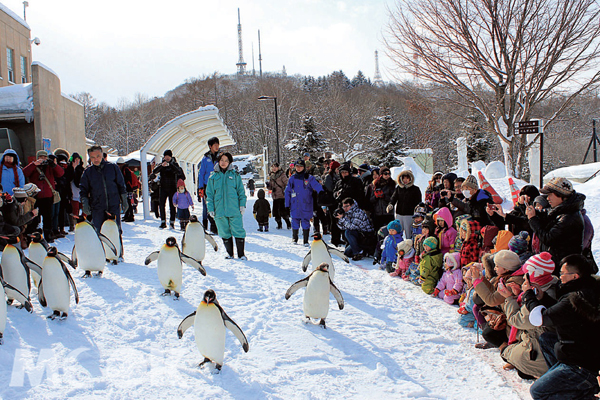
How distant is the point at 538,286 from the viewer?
3146 millimetres

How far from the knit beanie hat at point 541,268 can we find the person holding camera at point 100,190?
17.7 ft

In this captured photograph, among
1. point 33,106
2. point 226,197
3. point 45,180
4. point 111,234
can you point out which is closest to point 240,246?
point 226,197

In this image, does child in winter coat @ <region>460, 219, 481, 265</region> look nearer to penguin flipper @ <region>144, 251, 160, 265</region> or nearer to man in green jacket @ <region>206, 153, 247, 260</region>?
man in green jacket @ <region>206, 153, 247, 260</region>

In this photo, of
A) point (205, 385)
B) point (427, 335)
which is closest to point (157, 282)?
point (205, 385)

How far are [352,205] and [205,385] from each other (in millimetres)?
4902

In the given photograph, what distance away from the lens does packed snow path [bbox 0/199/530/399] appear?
2990 mm

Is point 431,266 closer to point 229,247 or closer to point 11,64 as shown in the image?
point 229,247

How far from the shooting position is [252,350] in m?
3.58

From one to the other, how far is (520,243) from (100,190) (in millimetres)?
5497

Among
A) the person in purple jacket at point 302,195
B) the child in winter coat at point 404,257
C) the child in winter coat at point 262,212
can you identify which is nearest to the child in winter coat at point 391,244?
the child in winter coat at point 404,257

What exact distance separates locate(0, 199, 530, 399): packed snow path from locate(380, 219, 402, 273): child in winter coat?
1036mm

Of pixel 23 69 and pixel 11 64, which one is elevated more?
pixel 23 69

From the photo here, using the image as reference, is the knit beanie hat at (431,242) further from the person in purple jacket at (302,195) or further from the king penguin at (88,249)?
the king penguin at (88,249)

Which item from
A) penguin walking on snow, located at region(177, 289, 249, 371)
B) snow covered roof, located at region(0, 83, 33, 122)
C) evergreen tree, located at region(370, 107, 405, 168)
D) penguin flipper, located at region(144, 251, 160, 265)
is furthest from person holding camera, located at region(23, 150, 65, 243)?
evergreen tree, located at region(370, 107, 405, 168)
